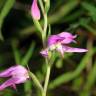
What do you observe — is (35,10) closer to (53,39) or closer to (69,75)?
(53,39)

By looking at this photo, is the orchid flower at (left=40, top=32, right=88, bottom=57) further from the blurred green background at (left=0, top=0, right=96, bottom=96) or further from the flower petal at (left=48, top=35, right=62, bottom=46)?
the blurred green background at (left=0, top=0, right=96, bottom=96)

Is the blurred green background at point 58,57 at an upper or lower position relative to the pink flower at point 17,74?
lower

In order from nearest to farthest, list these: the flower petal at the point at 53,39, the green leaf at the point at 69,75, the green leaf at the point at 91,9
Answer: the flower petal at the point at 53,39 → the green leaf at the point at 91,9 → the green leaf at the point at 69,75

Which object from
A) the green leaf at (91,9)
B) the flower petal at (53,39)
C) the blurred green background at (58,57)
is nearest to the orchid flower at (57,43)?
the flower petal at (53,39)

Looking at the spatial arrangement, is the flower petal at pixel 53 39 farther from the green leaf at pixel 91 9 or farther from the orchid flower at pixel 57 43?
the green leaf at pixel 91 9

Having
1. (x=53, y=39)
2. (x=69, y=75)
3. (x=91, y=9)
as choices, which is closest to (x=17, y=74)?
(x=53, y=39)

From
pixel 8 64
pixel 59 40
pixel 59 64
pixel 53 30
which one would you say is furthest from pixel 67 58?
pixel 59 40

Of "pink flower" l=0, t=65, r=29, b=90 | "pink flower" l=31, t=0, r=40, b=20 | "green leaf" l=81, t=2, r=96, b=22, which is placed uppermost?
"pink flower" l=31, t=0, r=40, b=20

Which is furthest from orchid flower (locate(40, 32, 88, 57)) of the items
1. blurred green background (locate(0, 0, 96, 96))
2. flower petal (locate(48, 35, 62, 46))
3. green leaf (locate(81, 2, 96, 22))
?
blurred green background (locate(0, 0, 96, 96))

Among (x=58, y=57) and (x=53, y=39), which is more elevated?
(x=53, y=39)

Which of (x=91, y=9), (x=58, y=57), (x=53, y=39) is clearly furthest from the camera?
(x=58, y=57)
